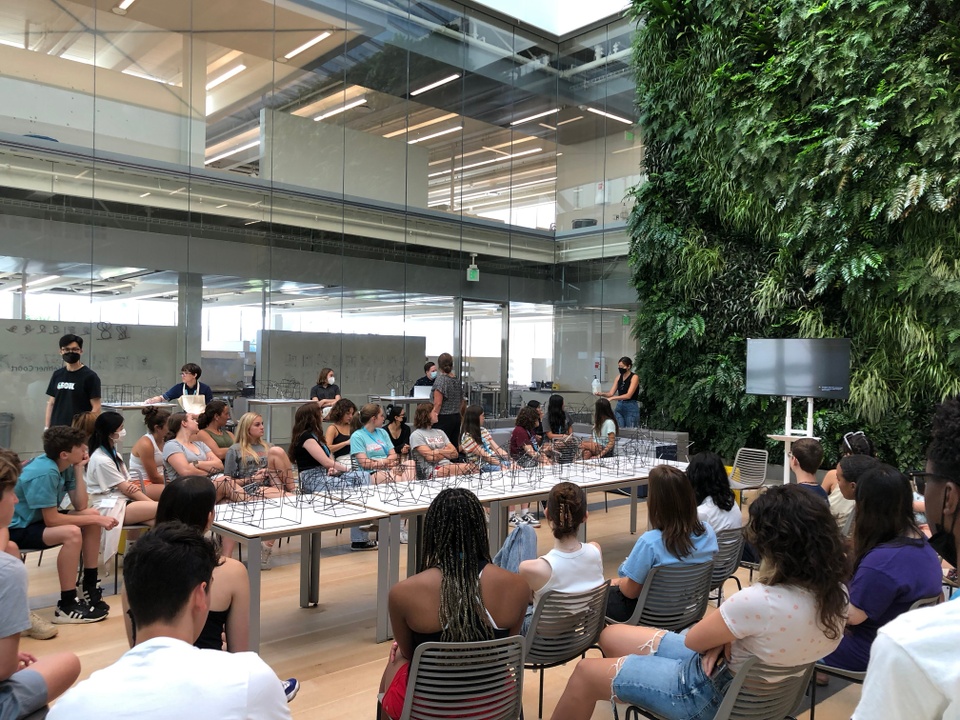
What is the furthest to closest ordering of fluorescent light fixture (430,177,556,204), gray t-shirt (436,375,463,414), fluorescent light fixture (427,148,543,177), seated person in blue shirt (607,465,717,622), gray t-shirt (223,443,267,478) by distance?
fluorescent light fixture (430,177,556,204), fluorescent light fixture (427,148,543,177), gray t-shirt (436,375,463,414), gray t-shirt (223,443,267,478), seated person in blue shirt (607,465,717,622)

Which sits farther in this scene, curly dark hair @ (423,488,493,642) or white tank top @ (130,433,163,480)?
white tank top @ (130,433,163,480)

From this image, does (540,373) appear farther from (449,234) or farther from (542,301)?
(449,234)

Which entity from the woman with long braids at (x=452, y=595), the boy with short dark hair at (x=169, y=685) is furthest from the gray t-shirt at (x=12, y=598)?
the woman with long braids at (x=452, y=595)

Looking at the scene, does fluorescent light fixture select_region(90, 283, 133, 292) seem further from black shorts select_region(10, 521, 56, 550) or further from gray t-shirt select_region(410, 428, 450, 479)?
black shorts select_region(10, 521, 56, 550)

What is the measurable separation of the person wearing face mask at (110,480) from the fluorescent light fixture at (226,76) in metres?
6.74

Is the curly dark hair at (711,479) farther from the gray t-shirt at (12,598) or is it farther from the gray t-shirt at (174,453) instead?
the gray t-shirt at (174,453)

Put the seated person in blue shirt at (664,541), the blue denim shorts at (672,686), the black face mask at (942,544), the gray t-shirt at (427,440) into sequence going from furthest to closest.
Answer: the gray t-shirt at (427,440) < the seated person in blue shirt at (664,541) < the black face mask at (942,544) < the blue denim shorts at (672,686)

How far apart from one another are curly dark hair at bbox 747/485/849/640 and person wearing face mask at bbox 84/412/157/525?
397cm

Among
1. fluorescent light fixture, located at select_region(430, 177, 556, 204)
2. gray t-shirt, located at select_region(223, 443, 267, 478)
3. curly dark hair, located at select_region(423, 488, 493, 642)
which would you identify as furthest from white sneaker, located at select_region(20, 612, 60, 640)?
fluorescent light fixture, located at select_region(430, 177, 556, 204)

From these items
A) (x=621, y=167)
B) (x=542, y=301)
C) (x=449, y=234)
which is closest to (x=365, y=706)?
(x=449, y=234)

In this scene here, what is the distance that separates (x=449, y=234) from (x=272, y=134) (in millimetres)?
3423

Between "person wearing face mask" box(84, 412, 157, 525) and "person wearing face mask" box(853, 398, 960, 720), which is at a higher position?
"person wearing face mask" box(853, 398, 960, 720)

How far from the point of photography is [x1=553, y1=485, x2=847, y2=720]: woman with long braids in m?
2.37

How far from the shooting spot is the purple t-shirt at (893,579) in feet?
9.50
